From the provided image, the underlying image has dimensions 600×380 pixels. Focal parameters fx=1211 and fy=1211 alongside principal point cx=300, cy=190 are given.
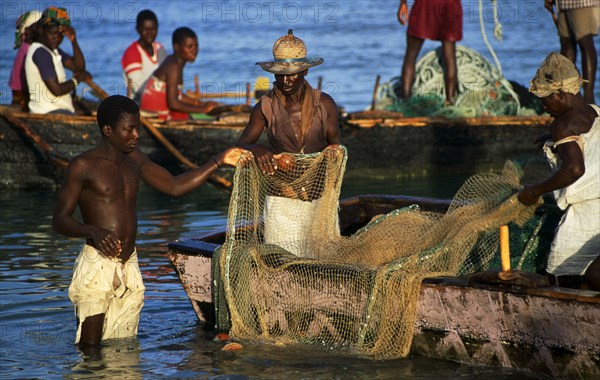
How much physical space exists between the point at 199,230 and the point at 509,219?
15.0ft

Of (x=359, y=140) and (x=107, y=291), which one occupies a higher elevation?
(x=107, y=291)

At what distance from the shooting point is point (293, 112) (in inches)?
301

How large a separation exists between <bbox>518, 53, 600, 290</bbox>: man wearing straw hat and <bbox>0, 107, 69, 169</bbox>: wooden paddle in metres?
6.72

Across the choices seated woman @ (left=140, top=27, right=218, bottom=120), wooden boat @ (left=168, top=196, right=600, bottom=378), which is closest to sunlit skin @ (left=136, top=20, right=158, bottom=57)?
seated woman @ (left=140, top=27, right=218, bottom=120)

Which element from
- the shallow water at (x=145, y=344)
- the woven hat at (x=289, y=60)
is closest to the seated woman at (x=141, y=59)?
the shallow water at (x=145, y=344)

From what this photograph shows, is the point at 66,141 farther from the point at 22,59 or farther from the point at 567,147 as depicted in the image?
the point at 567,147

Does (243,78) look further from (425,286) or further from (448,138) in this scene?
(425,286)

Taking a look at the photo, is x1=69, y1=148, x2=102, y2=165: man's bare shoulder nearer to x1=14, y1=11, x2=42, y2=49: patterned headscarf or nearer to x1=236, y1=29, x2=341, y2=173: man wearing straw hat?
x1=236, y1=29, x2=341, y2=173: man wearing straw hat

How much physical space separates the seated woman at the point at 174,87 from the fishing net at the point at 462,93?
224 centimetres

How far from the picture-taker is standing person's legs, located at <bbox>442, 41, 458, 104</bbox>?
44.8 feet

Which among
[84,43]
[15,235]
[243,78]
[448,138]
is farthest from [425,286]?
[84,43]

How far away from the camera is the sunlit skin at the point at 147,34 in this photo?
1356 cm

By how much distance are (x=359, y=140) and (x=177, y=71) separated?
2.10 m

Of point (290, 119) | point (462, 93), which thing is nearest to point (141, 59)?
point (462, 93)
